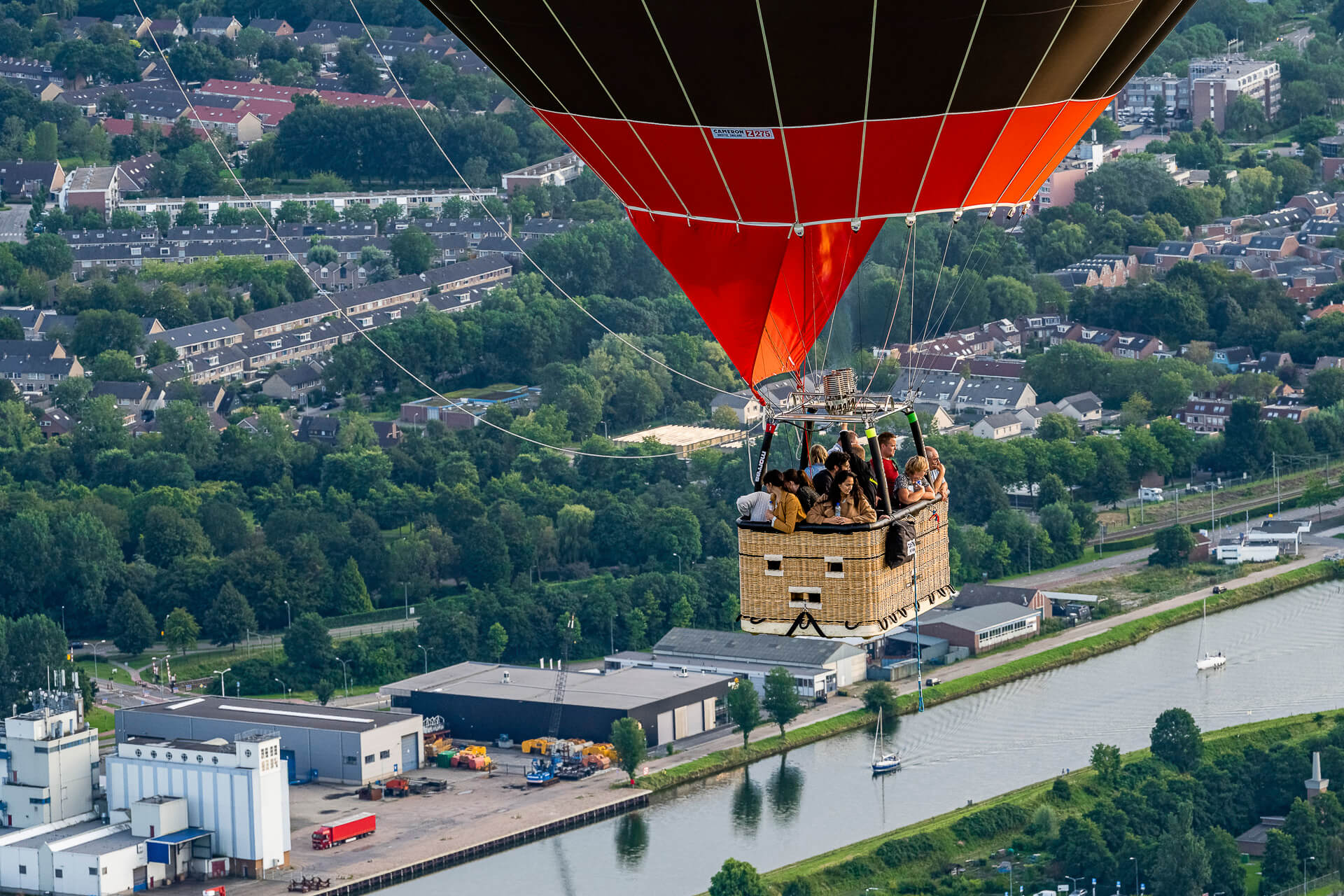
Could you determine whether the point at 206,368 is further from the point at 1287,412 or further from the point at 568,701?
the point at 568,701

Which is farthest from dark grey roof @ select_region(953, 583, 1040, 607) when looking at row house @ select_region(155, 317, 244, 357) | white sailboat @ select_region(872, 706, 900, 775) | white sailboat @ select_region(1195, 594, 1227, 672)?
row house @ select_region(155, 317, 244, 357)

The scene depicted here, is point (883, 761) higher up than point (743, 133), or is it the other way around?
point (743, 133)

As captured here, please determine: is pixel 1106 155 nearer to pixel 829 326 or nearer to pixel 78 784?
pixel 78 784

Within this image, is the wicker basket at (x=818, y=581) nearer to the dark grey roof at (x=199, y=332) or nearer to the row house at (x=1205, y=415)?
the row house at (x=1205, y=415)

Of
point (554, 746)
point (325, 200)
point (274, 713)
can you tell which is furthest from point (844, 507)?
point (325, 200)

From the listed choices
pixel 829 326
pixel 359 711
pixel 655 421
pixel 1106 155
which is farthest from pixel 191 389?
pixel 829 326

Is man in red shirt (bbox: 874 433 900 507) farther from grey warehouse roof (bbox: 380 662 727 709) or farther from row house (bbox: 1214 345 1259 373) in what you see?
row house (bbox: 1214 345 1259 373)
